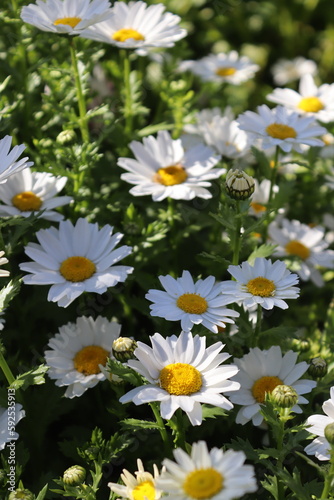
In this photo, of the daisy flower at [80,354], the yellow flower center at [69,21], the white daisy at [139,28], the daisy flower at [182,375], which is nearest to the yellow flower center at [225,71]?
the white daisy at [139,28]

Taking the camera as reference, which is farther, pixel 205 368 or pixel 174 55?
pixel 174 55

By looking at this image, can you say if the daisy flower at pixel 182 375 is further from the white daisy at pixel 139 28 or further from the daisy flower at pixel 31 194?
the white daisy at pixel 139 28

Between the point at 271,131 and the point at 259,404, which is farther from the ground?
the point at 271,131

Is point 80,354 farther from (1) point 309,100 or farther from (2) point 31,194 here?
(1) point 309,100

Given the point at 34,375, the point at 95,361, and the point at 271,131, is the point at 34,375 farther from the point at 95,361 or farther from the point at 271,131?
the point at 271,131

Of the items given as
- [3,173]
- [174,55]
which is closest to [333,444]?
[3,173]
